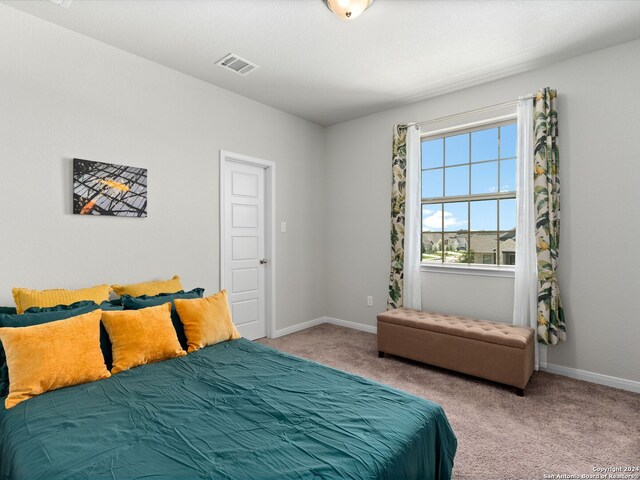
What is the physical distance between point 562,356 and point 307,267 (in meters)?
2.99

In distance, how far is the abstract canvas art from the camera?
258cm

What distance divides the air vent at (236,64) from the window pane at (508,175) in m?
2.67

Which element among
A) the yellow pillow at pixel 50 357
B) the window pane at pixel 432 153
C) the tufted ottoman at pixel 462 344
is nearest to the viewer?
the yellow pillow at pixel 50 357

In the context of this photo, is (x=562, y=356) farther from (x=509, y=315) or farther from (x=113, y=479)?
(x=113, y=479)

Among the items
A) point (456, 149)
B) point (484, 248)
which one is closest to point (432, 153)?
point (456, 149)

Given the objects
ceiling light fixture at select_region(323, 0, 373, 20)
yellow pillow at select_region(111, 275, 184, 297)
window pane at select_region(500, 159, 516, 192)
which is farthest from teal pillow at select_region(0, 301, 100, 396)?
window pane at select_region(500, 159, 516, 192)

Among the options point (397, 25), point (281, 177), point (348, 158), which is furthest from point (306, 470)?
point (348, 158)

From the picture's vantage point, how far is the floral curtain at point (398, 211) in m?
3.99

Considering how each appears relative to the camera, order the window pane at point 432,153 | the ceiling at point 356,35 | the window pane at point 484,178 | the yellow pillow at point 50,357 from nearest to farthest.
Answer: the yellow pillow at point 50,357 < the ceiling at point 356,35 < the window pane at point 484,178 < the window pane at point 432,153

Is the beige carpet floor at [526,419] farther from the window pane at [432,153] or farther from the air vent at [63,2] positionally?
the air vent at [63,2]

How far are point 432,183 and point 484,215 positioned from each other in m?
0.71

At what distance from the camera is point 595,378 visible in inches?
115

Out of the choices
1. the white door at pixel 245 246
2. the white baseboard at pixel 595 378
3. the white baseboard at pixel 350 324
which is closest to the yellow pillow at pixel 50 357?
the white door at pixel 245 246

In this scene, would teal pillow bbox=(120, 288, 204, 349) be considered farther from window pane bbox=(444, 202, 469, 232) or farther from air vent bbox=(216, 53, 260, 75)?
window pane bbox=(444, 202, 469, 232)
